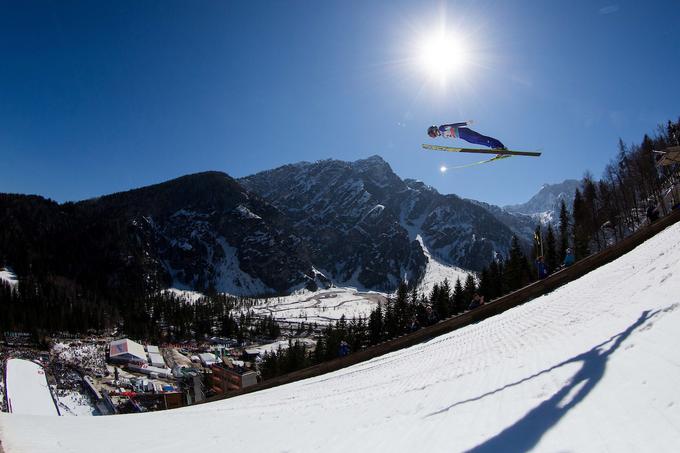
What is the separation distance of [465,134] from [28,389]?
204 ft

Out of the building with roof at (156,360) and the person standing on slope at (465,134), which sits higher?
the person standing on slope at (465,134)

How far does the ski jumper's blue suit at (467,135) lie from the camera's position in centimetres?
1534

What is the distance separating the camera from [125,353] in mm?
85312

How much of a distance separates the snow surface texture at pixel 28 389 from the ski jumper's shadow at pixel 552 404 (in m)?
46.7

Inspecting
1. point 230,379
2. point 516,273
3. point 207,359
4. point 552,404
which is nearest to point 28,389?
point 230,379

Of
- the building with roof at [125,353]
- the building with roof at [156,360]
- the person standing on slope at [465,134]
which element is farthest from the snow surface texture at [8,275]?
the person standing on slope at [465,134]

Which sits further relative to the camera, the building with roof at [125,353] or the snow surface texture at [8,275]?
the snow surface texture at [8,275]

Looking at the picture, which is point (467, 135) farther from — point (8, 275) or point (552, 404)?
point (8, 275)

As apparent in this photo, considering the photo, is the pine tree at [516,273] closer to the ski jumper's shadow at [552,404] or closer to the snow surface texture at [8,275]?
the ski jumper's shadow at [552,404]

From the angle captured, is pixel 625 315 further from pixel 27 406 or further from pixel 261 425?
pixel 27 406

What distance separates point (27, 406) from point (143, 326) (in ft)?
272

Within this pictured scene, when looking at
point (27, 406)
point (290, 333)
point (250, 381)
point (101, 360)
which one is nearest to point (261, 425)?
point (250, 381)

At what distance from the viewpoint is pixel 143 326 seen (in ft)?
397

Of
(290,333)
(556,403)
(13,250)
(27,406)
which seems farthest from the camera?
(13,250)
